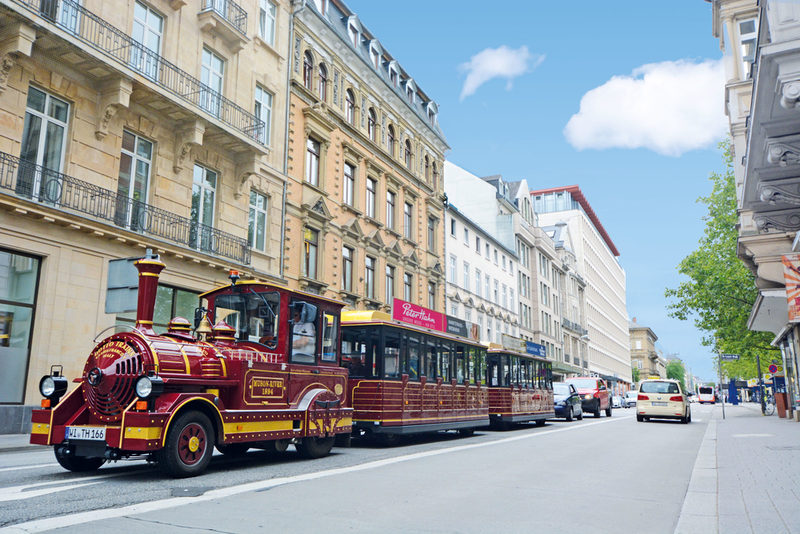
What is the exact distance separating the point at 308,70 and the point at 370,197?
6943 mm

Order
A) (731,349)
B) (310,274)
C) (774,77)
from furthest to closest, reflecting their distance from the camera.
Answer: (731,349)
(310,274)
(774,77)

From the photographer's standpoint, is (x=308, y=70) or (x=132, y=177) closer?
(x=132, y=177)

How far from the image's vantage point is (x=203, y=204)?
20781 mm

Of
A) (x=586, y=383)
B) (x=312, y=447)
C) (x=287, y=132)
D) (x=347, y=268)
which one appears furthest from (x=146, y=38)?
(x=586, y=383)

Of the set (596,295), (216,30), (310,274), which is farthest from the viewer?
(596,295)

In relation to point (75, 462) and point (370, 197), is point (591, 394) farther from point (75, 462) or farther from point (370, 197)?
point (75, 462)

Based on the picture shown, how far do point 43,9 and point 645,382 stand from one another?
2459 centimetres

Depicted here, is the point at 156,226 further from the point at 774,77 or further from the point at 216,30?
the point at 774,77

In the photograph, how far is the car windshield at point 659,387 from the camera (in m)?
26.5

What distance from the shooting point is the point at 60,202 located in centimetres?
1548

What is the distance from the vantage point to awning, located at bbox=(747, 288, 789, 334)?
21.6 m

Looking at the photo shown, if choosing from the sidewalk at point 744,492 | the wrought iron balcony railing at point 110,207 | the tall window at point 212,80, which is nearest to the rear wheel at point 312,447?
the sidewalk at point 744,492

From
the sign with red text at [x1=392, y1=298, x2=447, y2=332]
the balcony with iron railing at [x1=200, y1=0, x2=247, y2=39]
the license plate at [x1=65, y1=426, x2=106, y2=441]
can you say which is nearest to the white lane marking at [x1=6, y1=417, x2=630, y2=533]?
the license plate at [x1=65, y1=426, x2=106, y2=441]

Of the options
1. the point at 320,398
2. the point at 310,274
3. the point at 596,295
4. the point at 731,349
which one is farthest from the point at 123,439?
the point at 596,295
